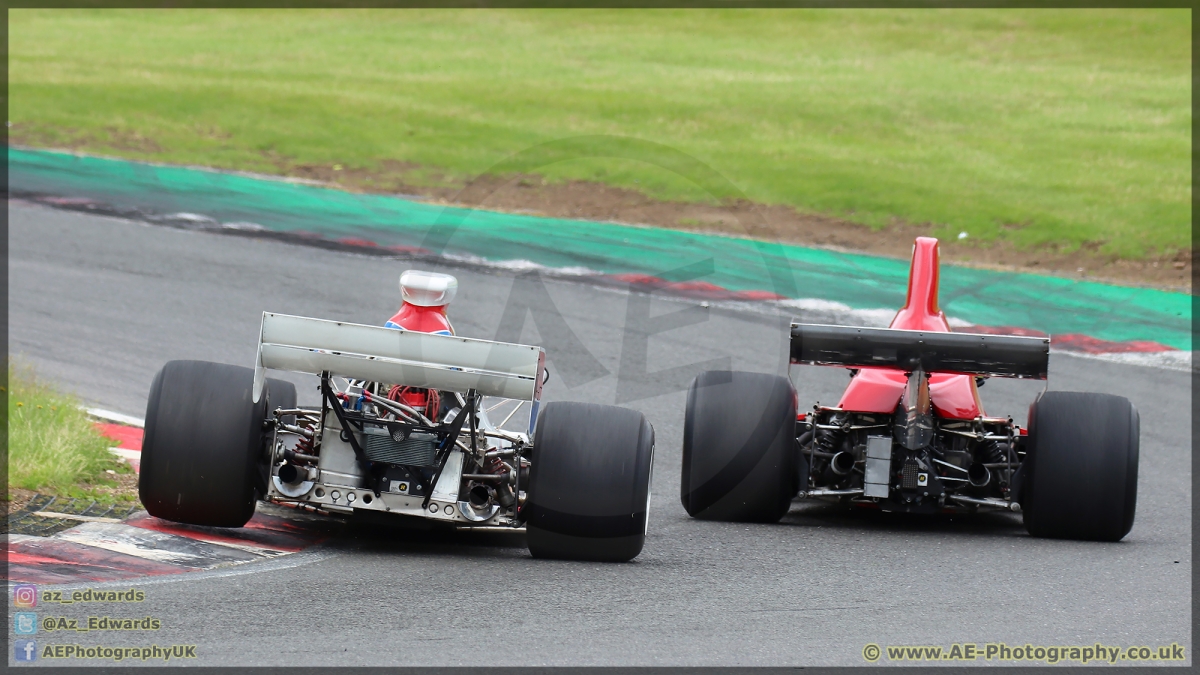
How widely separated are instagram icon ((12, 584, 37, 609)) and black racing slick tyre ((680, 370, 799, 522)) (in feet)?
11.7

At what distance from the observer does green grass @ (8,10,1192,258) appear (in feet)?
70.7

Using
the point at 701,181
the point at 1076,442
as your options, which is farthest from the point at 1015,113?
the point at 1076,442

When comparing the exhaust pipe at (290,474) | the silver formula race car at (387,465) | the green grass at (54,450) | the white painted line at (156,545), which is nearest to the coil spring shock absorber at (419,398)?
the silver formula race car at (387,465)

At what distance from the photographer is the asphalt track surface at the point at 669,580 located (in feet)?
16.0

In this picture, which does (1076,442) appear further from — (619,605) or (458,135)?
(458,135)

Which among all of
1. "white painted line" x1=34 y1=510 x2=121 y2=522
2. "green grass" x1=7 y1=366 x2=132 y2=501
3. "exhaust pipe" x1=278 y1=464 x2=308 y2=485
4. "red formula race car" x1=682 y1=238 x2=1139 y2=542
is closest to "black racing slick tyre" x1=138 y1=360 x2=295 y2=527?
"exhaust pipe" x1=278 y1=464 x2=308 y2=485

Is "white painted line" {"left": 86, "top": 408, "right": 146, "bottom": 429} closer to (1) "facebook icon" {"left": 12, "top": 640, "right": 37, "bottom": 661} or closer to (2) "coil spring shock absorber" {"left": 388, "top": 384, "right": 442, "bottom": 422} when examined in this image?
(2) "coil spring shock absorber" {"left": 388, "top": 384, "right": 442, "bottom": 422}

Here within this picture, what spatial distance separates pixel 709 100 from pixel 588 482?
23.0 m

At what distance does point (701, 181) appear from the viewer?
23.2m

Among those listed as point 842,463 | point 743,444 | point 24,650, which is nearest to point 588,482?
point 743,444

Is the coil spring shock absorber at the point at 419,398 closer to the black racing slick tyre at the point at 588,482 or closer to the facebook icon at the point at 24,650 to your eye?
the black racing slick tyre at the point at 588,482

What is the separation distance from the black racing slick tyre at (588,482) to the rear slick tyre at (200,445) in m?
1.32
